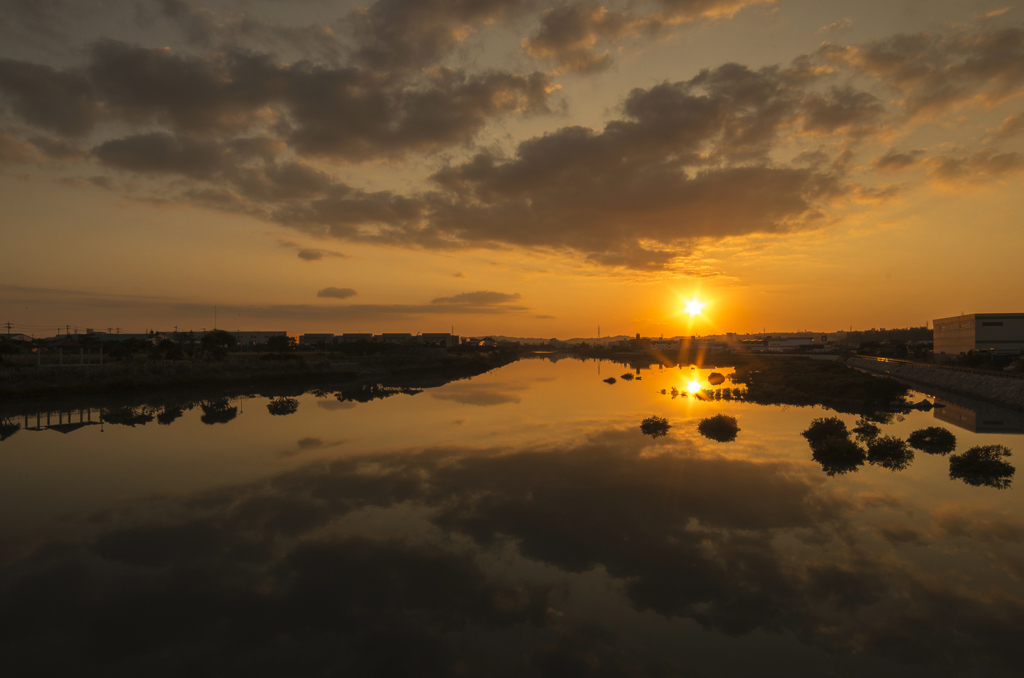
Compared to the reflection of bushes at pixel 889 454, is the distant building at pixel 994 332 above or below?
above

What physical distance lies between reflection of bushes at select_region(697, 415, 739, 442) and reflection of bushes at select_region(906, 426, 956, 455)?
26.8 ft

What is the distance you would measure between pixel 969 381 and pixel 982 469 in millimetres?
39014

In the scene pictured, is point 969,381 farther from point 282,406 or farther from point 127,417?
point 127,417

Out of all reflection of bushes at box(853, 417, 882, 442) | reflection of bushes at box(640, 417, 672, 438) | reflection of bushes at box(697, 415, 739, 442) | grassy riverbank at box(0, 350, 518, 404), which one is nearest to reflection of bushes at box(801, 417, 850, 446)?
reflection of bushes at box(853, 417, 882, 442)

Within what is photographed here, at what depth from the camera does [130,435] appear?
1078 inches

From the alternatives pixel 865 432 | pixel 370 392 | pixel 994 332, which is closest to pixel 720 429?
pixel 865 432

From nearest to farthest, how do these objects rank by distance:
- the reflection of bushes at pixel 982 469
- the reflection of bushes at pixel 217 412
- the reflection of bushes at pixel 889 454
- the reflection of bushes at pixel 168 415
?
the reflection of bushes at pixel 982 469, the reflection of bushes at pixel 889 454, the reflection of bushes at pixel 168 415, the reflection of bushes at pixel 217 412

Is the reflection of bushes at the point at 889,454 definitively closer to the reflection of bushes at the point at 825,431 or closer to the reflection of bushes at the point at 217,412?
the reflection of bushes at the point at 825,431

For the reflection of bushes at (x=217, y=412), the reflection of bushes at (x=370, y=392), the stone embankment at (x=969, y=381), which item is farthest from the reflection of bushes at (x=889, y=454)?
the reflection of bushes at (x=370, y=392)

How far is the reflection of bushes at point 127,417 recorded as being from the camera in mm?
31328

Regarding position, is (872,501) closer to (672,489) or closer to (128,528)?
(672,489)

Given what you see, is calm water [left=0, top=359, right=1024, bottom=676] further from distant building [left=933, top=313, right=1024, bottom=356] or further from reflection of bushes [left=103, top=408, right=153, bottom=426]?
distant building [left=933, top=313, right=1024, bottom=356]

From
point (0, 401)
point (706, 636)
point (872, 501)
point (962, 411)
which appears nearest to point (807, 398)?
point (962, 411)

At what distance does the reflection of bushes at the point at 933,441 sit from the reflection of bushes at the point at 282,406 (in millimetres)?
37895
